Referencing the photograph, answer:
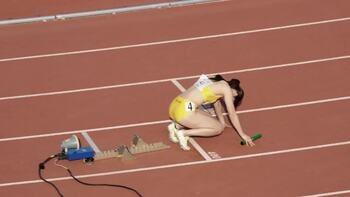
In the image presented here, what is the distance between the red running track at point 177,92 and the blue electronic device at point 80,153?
0.12m

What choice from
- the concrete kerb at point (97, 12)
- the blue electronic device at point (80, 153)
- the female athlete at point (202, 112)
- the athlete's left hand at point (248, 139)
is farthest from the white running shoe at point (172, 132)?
the concrete kerb at point (97, 12)

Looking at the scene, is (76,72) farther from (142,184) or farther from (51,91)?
(142,184)

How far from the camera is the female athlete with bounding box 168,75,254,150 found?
10.4m

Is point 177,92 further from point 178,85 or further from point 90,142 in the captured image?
point 90,142

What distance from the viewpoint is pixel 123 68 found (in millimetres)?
12875

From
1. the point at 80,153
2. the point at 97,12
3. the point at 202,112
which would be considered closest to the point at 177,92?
the point at 202,112

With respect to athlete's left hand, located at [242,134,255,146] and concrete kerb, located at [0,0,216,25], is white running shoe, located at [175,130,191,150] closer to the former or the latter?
athlete's left hand, located at [242,134,255,146]

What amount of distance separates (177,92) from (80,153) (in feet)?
7.32

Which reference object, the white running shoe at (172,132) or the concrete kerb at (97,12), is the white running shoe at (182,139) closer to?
the white running shoe at (172,132)

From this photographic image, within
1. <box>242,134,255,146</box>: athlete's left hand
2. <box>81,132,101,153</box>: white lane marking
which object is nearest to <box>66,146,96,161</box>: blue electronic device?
<box>81,132,101,153</box>: white lane marking

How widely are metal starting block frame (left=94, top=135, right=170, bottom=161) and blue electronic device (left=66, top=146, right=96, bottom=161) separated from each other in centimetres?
13

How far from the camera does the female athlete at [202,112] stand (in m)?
10.4

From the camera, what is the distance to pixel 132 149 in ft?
34.1

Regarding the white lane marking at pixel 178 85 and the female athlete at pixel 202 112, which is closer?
the female athlete at pixel 202 112
